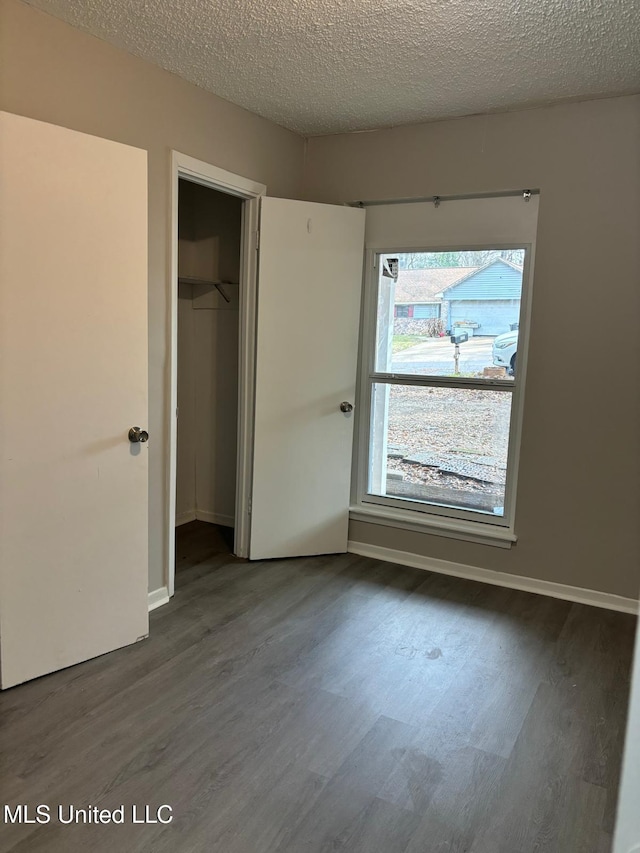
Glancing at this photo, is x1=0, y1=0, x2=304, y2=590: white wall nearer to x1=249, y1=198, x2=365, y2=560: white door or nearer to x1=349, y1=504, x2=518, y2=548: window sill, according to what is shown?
x1=249, y1=198, x2=365, y2=560: white door

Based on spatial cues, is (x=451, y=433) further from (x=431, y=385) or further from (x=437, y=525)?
(x=437, y=525)

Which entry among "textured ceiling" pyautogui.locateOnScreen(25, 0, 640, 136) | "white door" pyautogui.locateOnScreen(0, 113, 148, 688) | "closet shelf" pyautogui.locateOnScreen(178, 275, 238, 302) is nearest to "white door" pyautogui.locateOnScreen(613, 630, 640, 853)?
"white door" pyautogui.locateOnScreen(0, 113, 148, 688)

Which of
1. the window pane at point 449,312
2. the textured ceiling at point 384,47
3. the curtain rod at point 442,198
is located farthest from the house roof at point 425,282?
the textured ceiling at point 384,47

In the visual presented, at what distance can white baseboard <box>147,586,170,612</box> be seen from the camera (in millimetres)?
3010

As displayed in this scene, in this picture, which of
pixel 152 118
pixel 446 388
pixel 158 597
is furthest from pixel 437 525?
pixel 152 118

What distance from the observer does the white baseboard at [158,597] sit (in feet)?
9.87

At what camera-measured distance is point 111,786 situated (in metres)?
1.84

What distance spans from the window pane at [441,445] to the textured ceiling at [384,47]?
1.57 meters

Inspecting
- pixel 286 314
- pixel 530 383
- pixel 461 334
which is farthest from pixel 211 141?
pixel 530 383

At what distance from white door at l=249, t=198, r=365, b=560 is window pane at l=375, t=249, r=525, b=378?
25 centimetres

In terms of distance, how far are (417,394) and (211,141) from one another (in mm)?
1826

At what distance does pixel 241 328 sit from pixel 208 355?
2.75ft

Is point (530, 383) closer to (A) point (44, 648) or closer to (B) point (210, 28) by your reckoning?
(B) point (210, 28)

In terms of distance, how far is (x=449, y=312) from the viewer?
3543 millimetres
